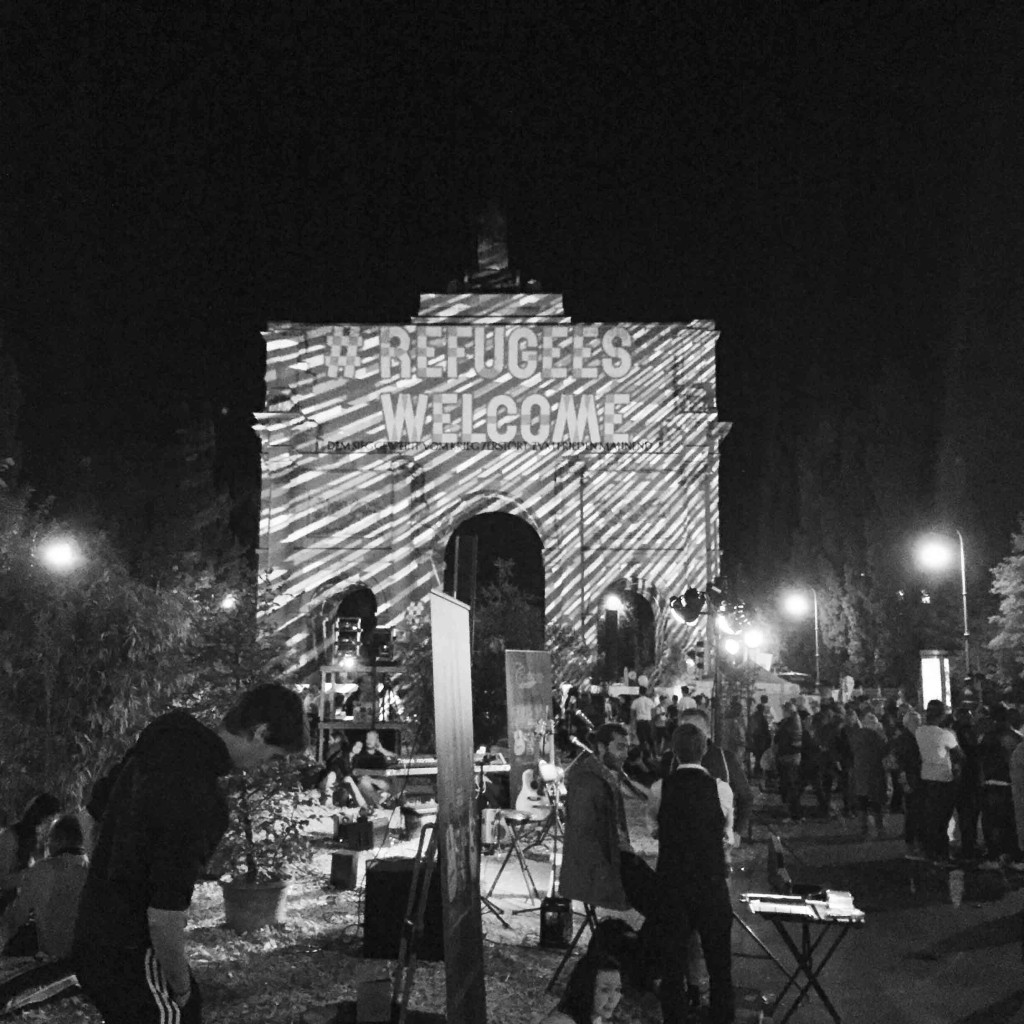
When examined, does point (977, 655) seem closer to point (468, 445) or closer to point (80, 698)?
point (468, 445)

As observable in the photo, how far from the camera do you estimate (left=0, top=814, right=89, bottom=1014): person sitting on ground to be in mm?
5758

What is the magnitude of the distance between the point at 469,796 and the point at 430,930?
9.18ft

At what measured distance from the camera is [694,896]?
540cm

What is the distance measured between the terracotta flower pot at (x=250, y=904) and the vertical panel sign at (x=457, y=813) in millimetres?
3648

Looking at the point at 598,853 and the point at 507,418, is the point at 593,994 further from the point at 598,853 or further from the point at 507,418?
the point at 507,418

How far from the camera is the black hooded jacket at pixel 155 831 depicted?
277cm

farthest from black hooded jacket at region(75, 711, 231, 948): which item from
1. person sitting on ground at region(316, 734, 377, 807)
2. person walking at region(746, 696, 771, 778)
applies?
person walking at region(746, 696, 771, 778)

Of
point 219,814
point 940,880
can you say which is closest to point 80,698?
point 219,814

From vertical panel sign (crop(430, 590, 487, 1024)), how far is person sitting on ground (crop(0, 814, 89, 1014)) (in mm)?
2599

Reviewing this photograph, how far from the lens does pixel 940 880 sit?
1030 cm

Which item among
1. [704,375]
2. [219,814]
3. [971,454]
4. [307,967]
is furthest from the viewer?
[704,375]

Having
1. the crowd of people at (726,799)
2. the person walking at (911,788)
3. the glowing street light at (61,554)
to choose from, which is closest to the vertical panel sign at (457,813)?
the crowd of people at (726,799)

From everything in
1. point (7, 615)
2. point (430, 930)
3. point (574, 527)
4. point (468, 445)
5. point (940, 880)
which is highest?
point (468, 445)

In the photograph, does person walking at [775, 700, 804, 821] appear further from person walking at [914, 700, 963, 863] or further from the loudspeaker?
the loudspeaker
